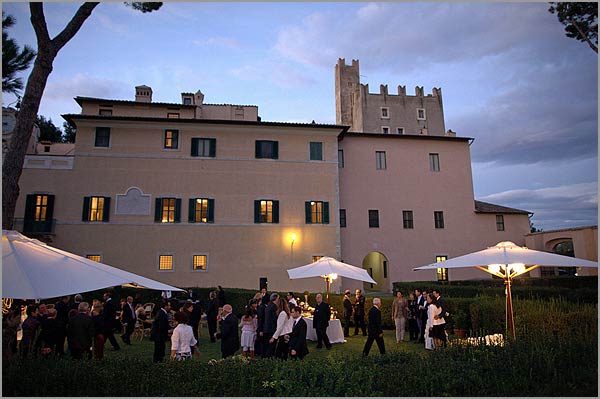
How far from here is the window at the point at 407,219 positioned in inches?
1078

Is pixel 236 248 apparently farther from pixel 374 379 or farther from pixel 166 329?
pixel 374 379

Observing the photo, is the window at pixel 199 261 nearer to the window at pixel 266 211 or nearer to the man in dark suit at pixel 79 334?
the window at pixel 266 211

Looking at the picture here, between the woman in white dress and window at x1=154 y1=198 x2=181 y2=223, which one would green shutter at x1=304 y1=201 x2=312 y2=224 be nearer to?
window at x1=154 y1=198 x2=181 y2=223

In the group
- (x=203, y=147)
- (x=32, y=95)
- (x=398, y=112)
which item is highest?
(x=398, y=112)

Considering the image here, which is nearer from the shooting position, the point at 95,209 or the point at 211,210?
the point at 95,209

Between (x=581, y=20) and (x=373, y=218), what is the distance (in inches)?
619

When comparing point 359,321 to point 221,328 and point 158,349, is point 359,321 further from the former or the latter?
point 158,349

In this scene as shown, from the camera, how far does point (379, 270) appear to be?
102 feet

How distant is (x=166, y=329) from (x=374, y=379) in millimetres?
5198

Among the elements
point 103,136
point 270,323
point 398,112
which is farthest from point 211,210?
point 398,112

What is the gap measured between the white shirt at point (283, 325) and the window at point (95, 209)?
17598 millimetres

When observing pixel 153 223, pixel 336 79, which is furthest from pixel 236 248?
pixel 336 79

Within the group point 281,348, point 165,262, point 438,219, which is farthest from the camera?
point 438,219

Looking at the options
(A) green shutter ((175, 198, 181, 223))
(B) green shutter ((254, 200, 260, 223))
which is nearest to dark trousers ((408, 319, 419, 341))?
(B) green shutter ((254, 200, 260, 223))
